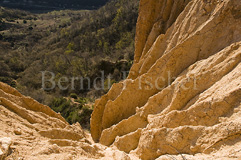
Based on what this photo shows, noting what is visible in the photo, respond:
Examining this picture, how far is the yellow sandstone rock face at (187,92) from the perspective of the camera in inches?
137

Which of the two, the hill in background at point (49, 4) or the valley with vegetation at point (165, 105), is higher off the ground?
the hill in background at point (49, 4)

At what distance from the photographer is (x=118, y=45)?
3319 centimetres

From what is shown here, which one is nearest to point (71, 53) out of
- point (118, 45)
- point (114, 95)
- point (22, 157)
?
point (118, 45)

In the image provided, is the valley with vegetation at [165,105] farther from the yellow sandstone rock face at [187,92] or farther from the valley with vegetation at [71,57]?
the valley with vegetation at [71,57]

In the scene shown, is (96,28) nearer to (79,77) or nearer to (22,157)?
(79,77)

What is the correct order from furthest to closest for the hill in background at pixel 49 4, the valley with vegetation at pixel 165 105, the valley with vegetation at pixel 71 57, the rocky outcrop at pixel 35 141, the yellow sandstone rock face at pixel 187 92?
the hill in background at pixel 49 4 → the valley with vegetation at pixel 71 57 → the yellow sandstone rock face at pixel 187 92 → the valley with vegetation at pixel 165 105 → the rocky outcrop at pixel 35 141

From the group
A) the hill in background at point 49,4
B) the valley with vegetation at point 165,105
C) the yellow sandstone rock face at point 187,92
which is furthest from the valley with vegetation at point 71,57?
the hill in background at point 49,4

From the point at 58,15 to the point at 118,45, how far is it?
2297 inches

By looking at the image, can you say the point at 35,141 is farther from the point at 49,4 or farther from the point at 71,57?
the point at 49,4

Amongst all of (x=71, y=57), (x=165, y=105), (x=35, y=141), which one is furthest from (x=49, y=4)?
(x=35, y=141)

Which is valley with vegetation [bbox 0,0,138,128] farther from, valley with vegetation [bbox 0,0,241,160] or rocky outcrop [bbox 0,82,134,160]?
rocky outcrop [bbox 0,82,134,160]

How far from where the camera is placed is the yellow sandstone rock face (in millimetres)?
3484

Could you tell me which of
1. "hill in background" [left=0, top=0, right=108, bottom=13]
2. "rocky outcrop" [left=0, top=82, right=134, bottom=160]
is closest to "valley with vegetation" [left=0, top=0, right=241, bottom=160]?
"rocky outcrop" [left=0, top=82, right=134, bottom=160]

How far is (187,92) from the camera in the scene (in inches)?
193
